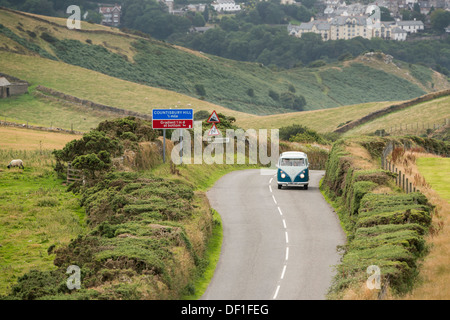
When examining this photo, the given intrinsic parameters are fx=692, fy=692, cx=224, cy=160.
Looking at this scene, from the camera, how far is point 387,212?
2742 centimetres

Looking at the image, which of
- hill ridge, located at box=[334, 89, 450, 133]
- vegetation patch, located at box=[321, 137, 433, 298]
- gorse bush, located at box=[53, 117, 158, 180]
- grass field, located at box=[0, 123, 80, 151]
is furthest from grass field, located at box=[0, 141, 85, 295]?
hill ridge, located at box=[334, 89, 450, 133]

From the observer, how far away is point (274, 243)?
93.8 ft

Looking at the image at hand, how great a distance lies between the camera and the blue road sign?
139ft

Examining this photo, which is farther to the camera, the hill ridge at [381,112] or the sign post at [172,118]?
the hill ridge at [381,112]

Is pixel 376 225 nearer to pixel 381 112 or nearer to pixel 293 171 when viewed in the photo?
pixel 293 171

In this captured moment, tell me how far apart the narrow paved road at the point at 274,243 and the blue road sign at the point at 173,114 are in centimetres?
488

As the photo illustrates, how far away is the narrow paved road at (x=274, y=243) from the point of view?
2288 centimetres

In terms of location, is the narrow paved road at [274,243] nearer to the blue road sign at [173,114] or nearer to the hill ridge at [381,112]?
the blue road sign at [173,114]

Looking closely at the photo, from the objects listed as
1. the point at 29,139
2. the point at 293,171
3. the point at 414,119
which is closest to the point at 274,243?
the point at 293,171

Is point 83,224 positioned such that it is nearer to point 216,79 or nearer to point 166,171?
point 166,171

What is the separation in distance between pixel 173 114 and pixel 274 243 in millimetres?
16221

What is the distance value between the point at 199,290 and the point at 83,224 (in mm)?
10964

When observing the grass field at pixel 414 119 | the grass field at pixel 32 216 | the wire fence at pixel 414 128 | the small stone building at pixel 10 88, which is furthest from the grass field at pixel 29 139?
A: the grass field at pixel 414 119
